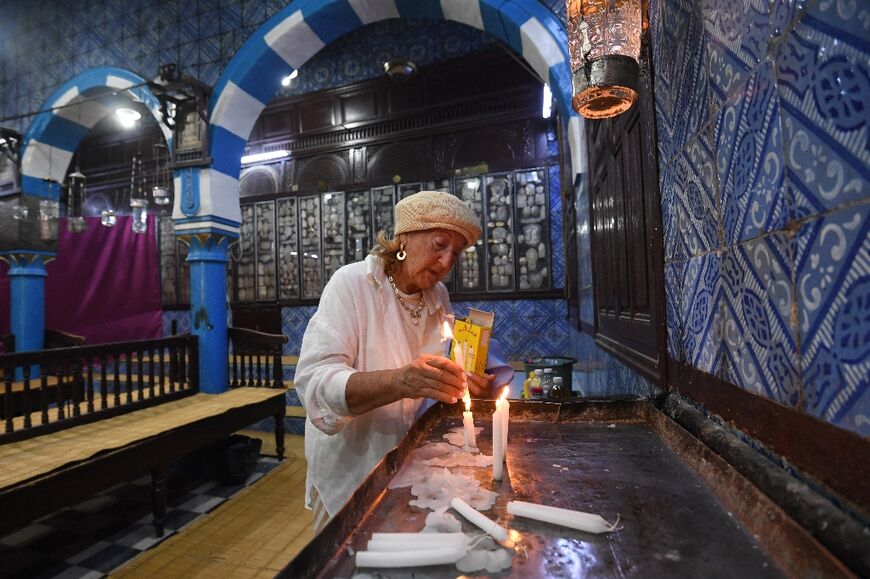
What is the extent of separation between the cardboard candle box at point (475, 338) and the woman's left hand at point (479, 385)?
0.05m

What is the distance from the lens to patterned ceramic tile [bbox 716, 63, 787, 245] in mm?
854

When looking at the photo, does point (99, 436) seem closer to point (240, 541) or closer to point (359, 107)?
point (240, 541)

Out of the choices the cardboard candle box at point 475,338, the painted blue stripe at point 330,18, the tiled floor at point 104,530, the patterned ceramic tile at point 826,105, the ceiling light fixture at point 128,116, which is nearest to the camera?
the patterned ceramic tile at point 826,105

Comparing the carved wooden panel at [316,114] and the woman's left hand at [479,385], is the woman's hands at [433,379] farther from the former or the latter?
the carved wooden panel at [316,114]

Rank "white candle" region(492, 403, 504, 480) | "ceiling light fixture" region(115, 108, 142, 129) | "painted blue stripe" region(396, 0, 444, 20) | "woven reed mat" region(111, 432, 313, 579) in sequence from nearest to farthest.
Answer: "white candle" region(492, 403, 504, 480), "woven reed mat" region(111, 432, 313, 579), "painted blue stripe" region(396, 0, 444, 20), "ceiling light fixture" region(115, 108, 142, 129)

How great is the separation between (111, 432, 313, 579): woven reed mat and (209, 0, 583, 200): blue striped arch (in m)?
3.62

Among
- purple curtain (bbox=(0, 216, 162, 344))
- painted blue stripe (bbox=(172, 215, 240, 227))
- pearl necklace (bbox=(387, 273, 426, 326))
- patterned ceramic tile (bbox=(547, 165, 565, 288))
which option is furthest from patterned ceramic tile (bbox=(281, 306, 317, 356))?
pearl necklace (bbox=(387, 273, 426, 326))

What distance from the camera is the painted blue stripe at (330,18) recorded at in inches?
187

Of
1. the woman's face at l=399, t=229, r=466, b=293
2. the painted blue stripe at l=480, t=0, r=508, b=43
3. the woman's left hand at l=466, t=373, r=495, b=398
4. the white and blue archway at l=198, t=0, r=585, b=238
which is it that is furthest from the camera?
the painted blue stripe at l=480, t=0, r=508, b=43

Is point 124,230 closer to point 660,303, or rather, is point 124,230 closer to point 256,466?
point 256,466

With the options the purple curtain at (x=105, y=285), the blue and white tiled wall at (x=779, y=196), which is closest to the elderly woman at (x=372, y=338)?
the blue and white tiled wall at (x=779, y=196)

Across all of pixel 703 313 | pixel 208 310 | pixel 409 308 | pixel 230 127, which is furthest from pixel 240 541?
pixel 230 127

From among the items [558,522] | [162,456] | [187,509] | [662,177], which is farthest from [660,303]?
[187,509]

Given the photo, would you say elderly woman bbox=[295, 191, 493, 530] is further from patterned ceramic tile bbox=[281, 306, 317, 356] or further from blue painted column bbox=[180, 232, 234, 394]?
patterned ceramic tile bbox=[281, 306, 317, 356]
